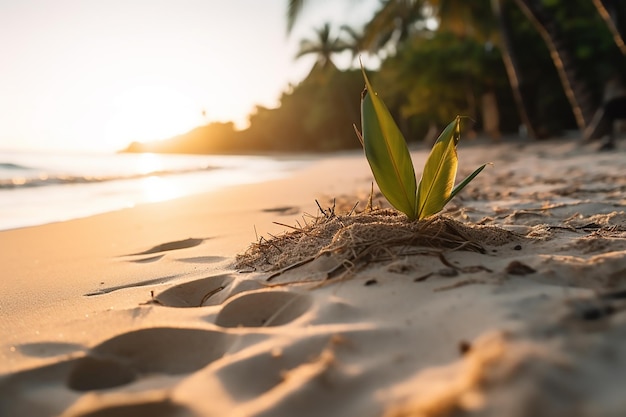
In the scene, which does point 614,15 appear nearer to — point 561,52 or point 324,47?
point 561,52

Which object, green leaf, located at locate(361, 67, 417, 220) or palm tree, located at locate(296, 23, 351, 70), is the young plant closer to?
green leaf, located at locate(361, 67, 417, 220)

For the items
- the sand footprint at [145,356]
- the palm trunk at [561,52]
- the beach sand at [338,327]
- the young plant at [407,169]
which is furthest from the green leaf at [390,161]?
the palm trunk at [561,52]

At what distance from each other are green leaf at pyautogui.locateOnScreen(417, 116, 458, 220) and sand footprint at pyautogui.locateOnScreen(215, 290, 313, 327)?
0.64 meters

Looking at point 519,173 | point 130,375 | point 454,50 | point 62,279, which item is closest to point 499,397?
point 130,375

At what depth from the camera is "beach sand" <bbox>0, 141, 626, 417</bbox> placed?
2.86ft

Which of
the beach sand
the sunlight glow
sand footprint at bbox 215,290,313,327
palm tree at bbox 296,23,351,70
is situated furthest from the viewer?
palm tree at bbox 296,23,351,70

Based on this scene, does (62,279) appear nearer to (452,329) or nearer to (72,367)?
(72,367)

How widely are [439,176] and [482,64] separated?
17155 mm

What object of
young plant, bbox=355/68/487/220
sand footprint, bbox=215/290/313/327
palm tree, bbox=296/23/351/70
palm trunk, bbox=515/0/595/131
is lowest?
sand footprint, bbox=215/290/313/327

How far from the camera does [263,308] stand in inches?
55.6

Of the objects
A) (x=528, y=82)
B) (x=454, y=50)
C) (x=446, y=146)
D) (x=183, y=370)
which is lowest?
(x=183, y=370)

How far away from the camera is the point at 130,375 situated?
3.72ft

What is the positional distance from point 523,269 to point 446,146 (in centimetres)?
58

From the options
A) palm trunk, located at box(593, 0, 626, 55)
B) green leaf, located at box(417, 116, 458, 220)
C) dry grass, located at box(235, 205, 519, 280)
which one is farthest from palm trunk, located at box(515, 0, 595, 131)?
dry grass, located at box(235, 205, 519, 280)
